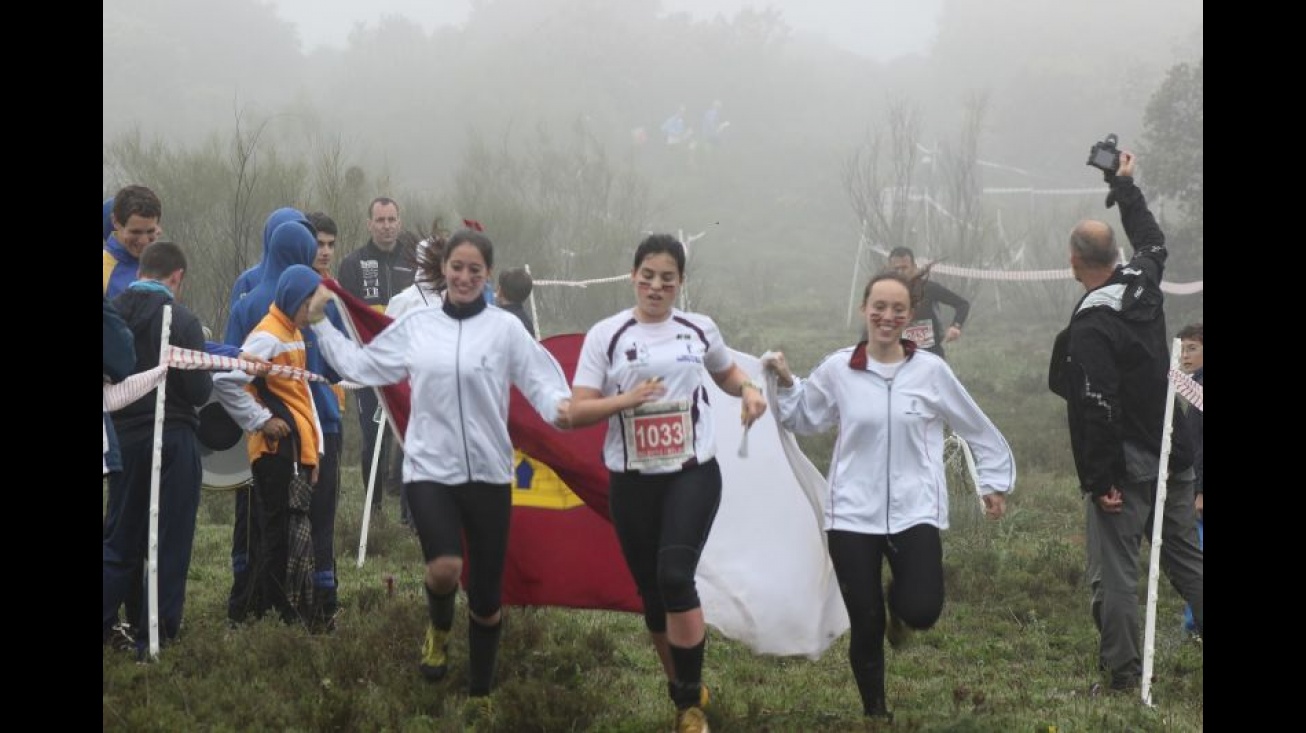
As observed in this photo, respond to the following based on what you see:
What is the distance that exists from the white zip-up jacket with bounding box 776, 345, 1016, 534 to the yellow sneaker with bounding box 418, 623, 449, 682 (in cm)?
184

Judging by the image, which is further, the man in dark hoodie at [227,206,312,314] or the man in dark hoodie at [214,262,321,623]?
the man in dark hoodie at [227,206,312,314]

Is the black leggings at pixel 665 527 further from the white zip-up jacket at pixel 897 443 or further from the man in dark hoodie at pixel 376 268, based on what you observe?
the man in dark hoodie at pixel 376 268

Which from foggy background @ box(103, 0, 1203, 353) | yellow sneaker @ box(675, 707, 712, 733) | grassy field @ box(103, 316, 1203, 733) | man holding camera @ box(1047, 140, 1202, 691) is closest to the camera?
yellow sneaker @ box(675, 707, 712, 733)

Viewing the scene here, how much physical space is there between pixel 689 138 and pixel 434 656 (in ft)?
206

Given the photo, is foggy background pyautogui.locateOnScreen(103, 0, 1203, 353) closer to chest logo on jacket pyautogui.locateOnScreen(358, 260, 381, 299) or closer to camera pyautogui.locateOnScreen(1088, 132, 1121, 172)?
chest logo on jacket pyautogui.locateOnScreen(358, 260, 381, 299)

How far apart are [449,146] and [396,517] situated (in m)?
49.4

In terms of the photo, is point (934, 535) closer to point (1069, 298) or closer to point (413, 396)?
point (413, 396)

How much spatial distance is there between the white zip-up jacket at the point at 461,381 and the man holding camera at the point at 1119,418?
2.55m

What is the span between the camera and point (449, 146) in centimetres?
5959

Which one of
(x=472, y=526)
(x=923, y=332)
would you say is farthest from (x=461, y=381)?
(x=923, y=332)

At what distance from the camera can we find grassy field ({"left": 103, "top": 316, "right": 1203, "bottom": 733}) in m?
5.96

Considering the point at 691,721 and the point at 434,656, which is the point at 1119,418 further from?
the point at 434,656

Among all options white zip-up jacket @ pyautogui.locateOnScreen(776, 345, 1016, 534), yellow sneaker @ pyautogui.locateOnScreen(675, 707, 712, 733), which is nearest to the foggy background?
white zip-up jacket @ pyautogui.locateOnScreen(776, 345, 1016, 534)
